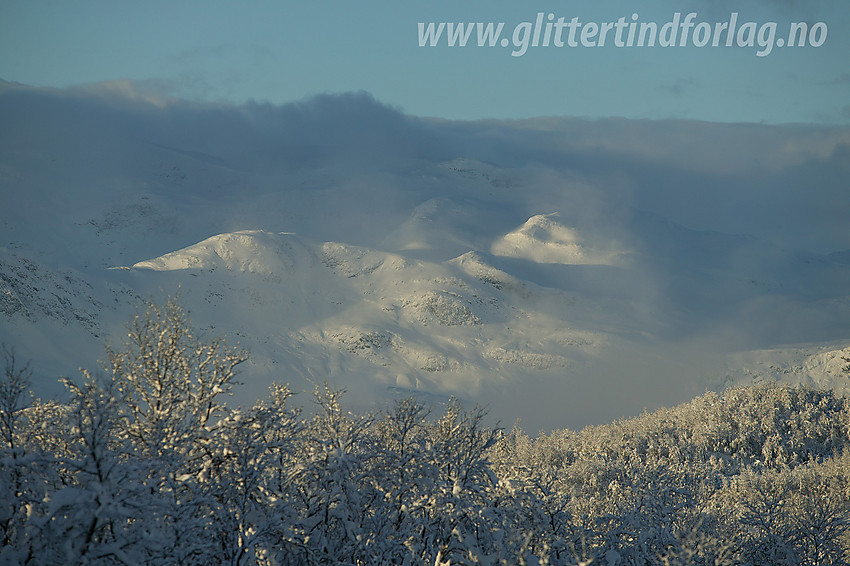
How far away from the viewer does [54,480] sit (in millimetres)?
15023

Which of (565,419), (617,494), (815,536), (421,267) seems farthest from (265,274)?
(815,536)

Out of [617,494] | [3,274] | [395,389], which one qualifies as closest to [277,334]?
[395,389]

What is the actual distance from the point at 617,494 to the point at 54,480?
27317 mm

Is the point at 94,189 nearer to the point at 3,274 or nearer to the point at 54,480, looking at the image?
the point at 3,274

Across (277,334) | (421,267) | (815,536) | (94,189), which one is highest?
(94,189)

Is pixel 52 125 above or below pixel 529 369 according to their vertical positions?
above

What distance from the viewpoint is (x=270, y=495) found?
17125mm

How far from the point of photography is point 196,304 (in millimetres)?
94188

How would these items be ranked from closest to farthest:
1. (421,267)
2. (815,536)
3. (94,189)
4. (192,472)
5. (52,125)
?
(192,472) < (815,536) < (421,267) < (94,189) < (52,125)

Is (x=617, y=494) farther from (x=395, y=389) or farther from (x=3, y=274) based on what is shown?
(x=3, y=274)

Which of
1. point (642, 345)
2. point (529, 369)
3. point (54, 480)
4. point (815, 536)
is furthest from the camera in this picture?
point (642, 345)

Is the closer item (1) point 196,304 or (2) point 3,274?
(2) point 3,274

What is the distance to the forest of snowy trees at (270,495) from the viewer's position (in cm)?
1292

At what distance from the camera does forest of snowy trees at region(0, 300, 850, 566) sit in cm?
1292
